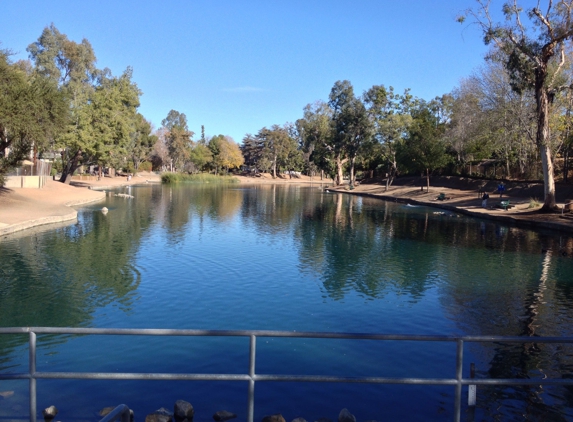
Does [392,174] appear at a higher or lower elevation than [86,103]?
lower

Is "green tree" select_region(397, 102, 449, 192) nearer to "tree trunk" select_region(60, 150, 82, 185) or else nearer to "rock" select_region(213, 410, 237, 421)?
"tree trunk" select_region(60, 150, 82, 185)

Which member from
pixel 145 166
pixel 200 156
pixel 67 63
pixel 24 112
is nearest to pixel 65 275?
pixel 24 112

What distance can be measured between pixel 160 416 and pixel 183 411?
36 centimetres

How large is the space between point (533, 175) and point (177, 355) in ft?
139

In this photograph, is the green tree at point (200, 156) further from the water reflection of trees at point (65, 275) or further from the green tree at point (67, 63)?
the water reflection of trees at point (65, 275)

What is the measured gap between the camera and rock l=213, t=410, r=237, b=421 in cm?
657

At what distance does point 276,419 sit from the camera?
6.27 metres

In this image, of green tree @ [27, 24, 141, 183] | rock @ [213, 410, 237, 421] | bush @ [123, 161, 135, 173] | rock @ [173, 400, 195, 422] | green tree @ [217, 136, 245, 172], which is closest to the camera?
rock @ [173, 400, 195, 422]

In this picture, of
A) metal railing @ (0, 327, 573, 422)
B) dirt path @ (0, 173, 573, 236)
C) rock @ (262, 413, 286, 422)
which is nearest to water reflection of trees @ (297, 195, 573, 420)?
metal railing @ (0, 327, 573, 422)

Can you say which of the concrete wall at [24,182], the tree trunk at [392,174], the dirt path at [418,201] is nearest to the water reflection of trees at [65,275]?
the dirt path at [418,201]

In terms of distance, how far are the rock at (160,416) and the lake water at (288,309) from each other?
0.65 m

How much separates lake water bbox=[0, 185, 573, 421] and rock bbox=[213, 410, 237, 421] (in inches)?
7.3

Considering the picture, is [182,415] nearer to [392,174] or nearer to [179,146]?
[392,174]

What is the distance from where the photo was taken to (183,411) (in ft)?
21.0
